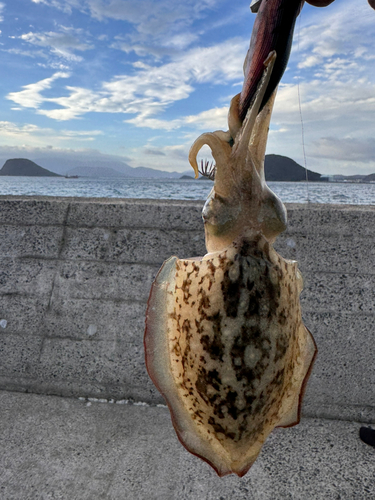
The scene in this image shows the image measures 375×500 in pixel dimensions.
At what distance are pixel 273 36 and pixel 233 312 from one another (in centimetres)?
32

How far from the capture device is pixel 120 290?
323 cm

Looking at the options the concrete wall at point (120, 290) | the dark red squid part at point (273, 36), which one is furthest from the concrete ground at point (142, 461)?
the dark red squid part at point (273, 36)

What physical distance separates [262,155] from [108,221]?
109 inches

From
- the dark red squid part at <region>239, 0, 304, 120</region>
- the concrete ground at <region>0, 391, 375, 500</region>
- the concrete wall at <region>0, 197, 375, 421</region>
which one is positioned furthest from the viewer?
the concrete wall at <region>0, 197, 375, 421</region>

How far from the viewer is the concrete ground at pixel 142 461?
243 cm

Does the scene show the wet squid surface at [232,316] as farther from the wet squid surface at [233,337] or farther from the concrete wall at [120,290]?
the concrete wall at [120,290]

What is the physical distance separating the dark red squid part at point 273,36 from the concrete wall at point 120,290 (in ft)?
8.62

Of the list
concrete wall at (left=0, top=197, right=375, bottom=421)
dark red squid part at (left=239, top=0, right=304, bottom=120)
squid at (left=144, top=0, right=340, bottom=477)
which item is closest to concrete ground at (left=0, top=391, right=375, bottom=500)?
concrete wall at (left=0, top=197, right=375, bottom=421)

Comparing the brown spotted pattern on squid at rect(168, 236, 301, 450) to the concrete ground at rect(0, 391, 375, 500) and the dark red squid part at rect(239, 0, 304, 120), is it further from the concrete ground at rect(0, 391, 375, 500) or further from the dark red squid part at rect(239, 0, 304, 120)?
the concrete ground at rect(0, 391, 375, 500)

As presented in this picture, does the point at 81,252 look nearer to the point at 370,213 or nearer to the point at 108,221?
the point at 108,221

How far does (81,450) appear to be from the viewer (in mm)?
2771

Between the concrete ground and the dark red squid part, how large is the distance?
2573 mm

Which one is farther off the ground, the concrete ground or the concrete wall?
the concrete wall

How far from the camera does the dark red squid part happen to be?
0.42 metres
